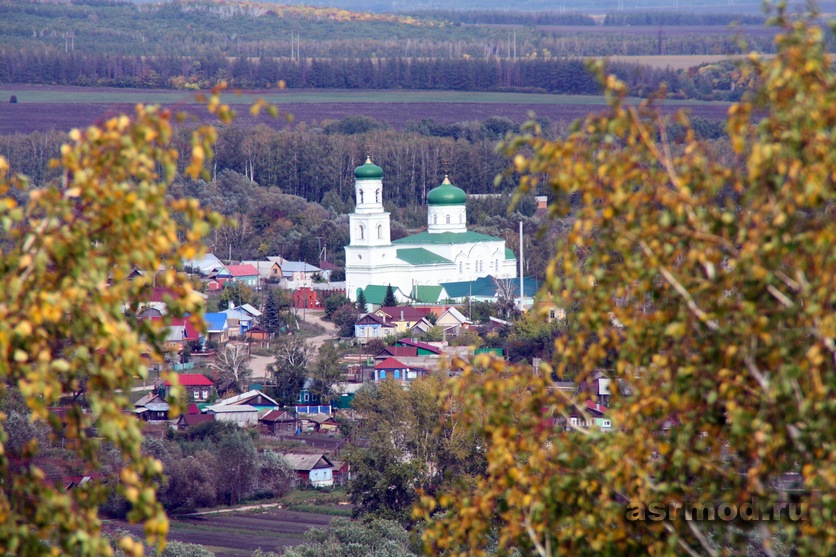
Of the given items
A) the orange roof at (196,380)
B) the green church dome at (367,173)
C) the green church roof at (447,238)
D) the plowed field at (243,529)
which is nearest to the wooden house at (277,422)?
the orange roof at (196,380)

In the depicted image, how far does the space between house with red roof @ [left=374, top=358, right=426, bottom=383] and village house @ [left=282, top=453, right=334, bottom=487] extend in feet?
22.0

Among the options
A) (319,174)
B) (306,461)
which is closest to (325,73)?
(319,174)

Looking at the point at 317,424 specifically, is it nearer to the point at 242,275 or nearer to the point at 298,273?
the point at 242,275

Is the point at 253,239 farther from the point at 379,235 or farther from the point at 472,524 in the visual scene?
the point at 472,524

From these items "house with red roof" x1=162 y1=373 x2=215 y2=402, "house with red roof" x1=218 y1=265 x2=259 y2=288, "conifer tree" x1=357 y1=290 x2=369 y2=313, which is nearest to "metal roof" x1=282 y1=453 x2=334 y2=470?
"house with red roof" x1=162 y1=373 x2=215 y2=402

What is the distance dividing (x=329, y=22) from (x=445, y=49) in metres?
21.2

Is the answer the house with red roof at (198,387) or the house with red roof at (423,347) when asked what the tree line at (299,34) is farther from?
the house with red roof at (198,387)

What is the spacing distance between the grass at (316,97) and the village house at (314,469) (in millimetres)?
70112

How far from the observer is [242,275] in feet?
162

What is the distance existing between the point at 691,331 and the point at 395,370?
27.3 metres

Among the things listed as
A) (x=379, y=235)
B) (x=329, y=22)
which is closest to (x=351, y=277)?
(x=379, y=235)

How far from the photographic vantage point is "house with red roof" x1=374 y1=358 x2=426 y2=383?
3097 cm

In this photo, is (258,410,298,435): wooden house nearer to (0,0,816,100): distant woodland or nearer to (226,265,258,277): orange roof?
(226,265,258,277): orange roof

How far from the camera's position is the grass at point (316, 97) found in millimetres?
94812
